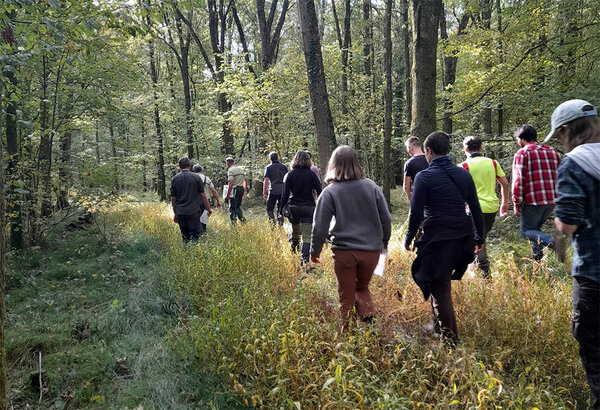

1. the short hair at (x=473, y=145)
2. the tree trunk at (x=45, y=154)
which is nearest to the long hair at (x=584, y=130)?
the short hair at (x=473, y=145)

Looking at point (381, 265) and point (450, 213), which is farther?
point (381, 265)

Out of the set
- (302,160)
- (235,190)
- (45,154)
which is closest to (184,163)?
(302,160)

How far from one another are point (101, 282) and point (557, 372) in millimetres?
6763

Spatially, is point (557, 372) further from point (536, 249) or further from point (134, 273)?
point (134, 273)

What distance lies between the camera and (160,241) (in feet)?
30.0

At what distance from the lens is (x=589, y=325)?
2229 mm

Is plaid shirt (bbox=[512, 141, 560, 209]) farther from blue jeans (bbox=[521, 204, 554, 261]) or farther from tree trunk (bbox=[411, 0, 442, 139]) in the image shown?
tree trunk (bbox=[411, 0, 442, 139])

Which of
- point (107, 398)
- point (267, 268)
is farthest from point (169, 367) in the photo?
point (267, 268)

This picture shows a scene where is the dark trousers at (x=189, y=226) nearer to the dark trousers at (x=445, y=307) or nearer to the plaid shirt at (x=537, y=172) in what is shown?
the dark trousers at (x=445, y=307)

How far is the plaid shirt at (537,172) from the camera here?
4582 mm

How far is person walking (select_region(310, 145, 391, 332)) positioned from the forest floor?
35cm

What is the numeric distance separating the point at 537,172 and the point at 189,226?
19.8ft

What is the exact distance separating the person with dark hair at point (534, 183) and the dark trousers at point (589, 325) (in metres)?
2.49

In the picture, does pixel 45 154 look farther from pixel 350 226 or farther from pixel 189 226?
pixel 350 226
